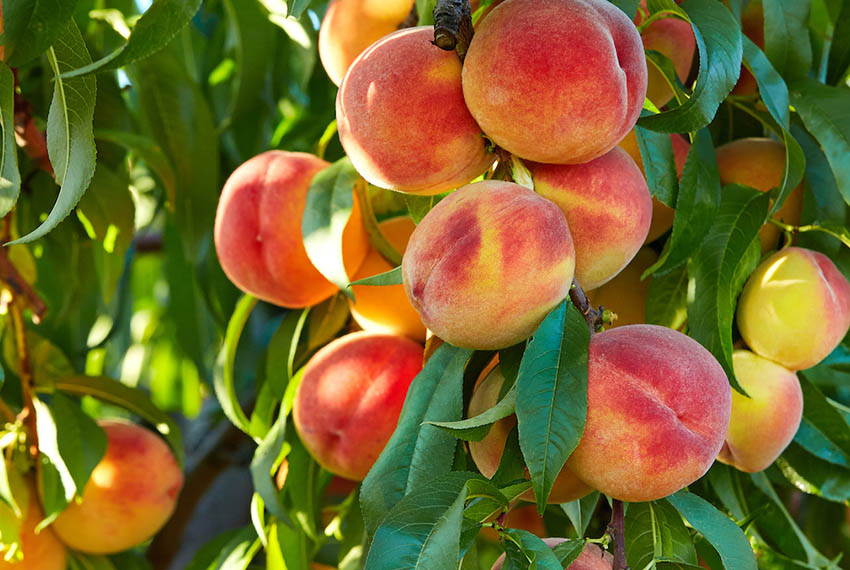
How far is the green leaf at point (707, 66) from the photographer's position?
611mm

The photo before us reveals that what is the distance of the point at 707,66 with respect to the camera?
0.62 m

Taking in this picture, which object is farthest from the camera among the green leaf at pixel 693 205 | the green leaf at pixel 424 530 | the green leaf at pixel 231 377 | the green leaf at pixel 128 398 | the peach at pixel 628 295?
the green leaf at pixel 128 398

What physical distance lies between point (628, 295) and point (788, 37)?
264mm

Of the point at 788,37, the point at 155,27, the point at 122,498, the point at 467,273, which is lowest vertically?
the point at 122,498

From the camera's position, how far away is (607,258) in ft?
2.01

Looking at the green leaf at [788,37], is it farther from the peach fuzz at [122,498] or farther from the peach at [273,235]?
the peach fuzz at [122,498]

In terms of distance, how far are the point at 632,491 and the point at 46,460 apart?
2.22 feet

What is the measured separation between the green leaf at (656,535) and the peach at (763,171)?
12.1 inches

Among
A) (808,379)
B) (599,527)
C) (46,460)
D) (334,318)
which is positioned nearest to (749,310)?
(808,379)

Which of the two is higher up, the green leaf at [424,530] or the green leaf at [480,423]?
the green leaf at [480,423]

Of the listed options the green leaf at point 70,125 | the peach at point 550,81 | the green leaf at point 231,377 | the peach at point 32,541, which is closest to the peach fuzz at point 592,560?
the peach at point 550,81

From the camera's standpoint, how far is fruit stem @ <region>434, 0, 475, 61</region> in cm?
58

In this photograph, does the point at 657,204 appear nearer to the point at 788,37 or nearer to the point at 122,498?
the point at 788,37

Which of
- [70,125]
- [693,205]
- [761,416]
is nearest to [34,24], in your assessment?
[70,125]
